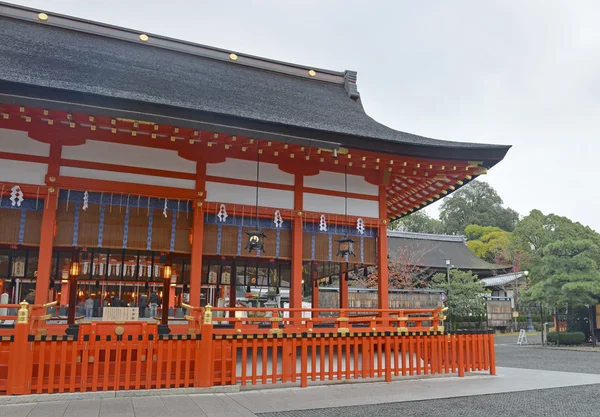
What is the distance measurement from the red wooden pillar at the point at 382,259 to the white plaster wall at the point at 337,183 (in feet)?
1.10

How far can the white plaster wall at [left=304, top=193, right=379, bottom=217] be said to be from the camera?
10297 mm

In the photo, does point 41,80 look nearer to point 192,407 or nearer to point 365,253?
point 192,407

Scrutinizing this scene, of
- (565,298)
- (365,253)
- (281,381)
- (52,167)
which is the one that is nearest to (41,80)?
(52,167)

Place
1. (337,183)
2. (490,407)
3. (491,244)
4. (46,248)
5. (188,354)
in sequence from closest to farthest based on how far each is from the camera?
(490,407), (188,354), (46,248), (337,183), (491,244)

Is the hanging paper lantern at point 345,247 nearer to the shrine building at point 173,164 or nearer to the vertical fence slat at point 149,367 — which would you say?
the shrine building at point 173,164

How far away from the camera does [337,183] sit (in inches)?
419

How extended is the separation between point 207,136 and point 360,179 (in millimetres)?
3981

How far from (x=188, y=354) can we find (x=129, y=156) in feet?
13.4

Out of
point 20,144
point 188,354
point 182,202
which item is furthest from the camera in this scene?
point 182,202

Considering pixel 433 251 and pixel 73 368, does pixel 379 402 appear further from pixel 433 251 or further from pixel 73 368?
pixel 433 251

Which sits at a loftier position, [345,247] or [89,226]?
[89,226]

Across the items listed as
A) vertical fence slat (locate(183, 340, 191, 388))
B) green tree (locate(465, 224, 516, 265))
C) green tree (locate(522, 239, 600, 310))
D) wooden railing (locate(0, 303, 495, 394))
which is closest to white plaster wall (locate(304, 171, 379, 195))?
wooden railing (locate(0, 303, 495, 394))

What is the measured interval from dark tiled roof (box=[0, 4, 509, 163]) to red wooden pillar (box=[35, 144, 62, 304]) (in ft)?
5.05

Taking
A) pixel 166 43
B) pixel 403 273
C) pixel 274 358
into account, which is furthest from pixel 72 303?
pixel 403 273
